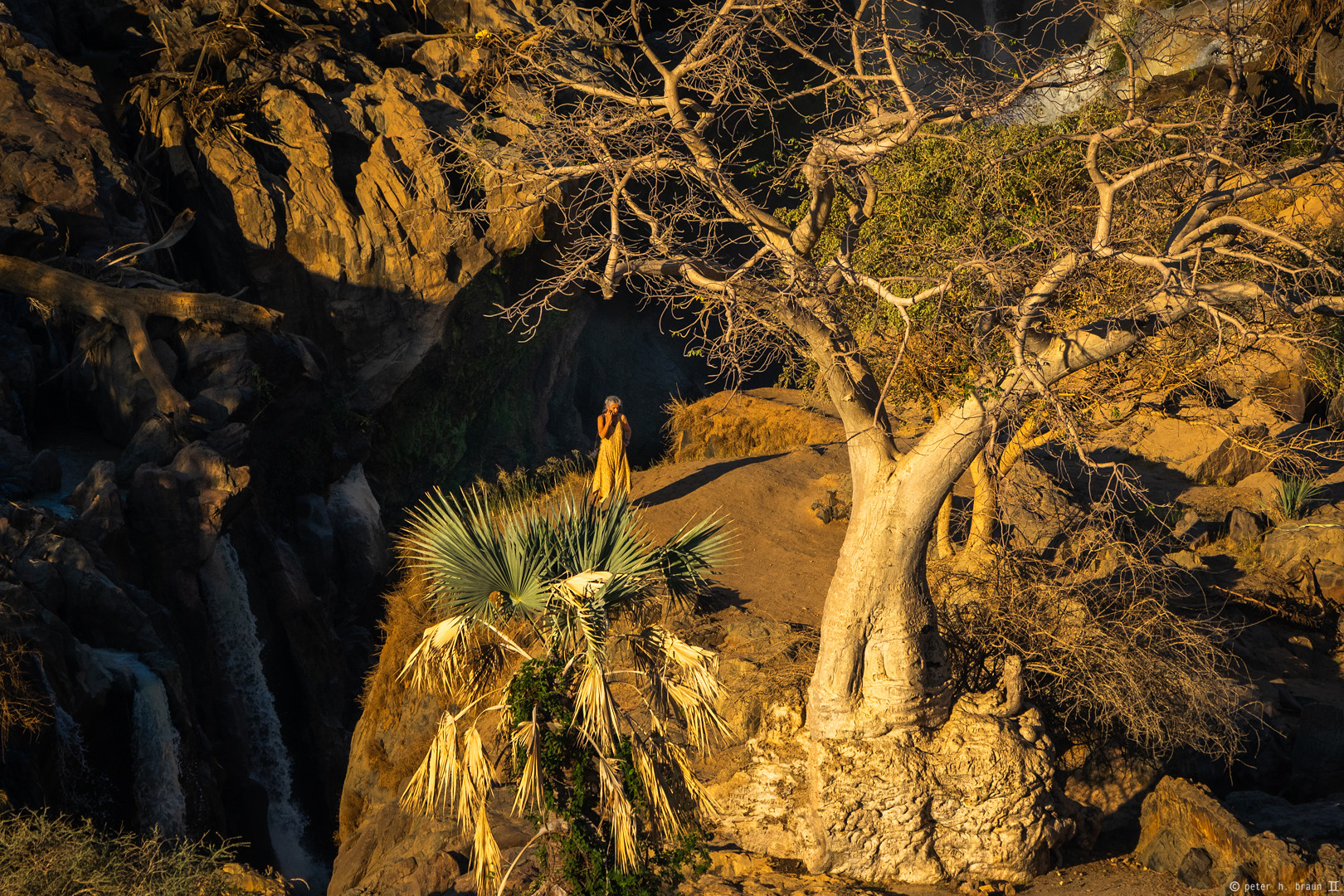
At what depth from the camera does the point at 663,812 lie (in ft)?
18.5

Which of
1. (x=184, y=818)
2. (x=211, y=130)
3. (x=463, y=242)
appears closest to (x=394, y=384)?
(x=463, y=242)

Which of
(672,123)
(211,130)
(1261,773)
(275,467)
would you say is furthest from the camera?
(211,130)

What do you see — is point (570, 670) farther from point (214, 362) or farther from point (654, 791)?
point (214, 362)

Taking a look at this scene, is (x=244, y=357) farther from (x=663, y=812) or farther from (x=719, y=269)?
(x=663, y=812)

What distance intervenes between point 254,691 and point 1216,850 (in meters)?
11.3

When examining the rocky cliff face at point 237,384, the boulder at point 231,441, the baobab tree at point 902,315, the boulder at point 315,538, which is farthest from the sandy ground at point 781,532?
the rocky cliff face at point 237,384

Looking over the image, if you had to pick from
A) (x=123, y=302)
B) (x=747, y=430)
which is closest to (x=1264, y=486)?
(x=747, y=430)

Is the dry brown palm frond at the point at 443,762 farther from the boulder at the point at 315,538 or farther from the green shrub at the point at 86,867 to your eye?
the boulder at the point at 315,538

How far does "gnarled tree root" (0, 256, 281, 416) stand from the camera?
13.6m

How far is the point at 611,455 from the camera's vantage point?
1134 centimetres

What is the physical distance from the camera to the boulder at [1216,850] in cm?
666

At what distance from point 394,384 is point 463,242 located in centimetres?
297

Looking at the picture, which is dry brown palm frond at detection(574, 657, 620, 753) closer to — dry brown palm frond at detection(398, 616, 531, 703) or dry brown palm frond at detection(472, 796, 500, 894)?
dry brown palm frond at detection(398, 616, 531, 703)

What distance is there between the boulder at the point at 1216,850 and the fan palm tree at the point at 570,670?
3.73m
